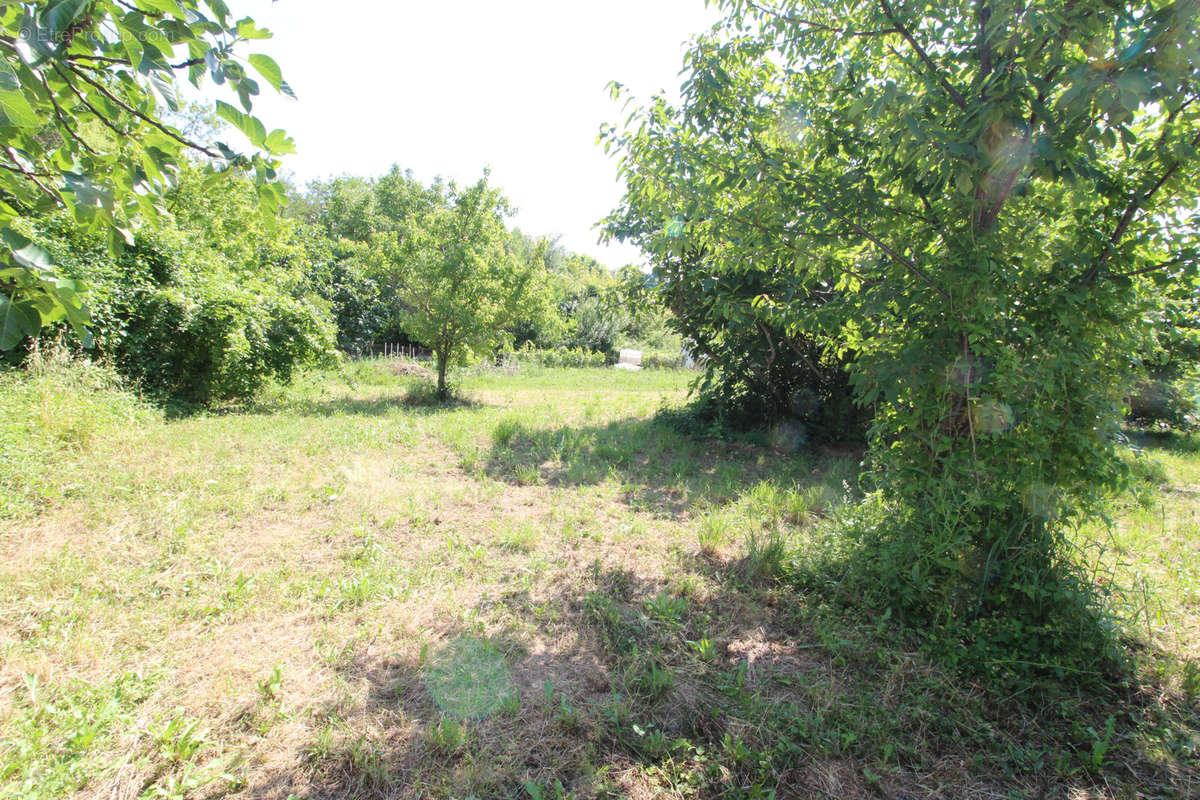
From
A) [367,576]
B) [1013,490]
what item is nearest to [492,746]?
[367,576]

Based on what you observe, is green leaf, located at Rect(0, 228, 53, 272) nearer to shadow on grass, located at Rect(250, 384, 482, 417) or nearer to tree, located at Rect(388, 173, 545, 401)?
A: shadow on grass, located at Rect(250, 384, 482, 417)

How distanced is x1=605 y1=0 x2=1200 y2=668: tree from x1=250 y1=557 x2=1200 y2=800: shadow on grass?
1.19 feet

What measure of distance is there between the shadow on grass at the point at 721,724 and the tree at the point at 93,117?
1.97 meters

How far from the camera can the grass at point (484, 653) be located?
2107 millimetres

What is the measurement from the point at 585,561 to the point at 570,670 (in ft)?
4.01

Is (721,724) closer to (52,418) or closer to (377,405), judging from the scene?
(52,418)

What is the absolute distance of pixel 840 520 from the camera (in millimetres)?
3727

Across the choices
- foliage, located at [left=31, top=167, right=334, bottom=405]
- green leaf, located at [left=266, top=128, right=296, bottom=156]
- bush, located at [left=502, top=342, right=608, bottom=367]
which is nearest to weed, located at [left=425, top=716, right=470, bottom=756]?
green leaf, located at [left=266, top=128, right=296, bottom=156]

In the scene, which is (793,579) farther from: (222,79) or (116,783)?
(222,79)

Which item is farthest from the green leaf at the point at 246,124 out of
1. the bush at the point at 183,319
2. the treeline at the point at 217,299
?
the bush at the point at 183,319

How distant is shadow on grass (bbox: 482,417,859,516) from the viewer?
5625 mm

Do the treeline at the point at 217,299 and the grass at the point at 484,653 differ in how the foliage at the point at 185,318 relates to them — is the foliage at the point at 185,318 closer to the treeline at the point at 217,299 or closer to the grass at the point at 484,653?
the treeline at the point at 217,299

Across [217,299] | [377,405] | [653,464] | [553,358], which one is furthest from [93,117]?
[553,358]

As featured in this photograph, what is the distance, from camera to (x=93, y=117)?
1.52m
